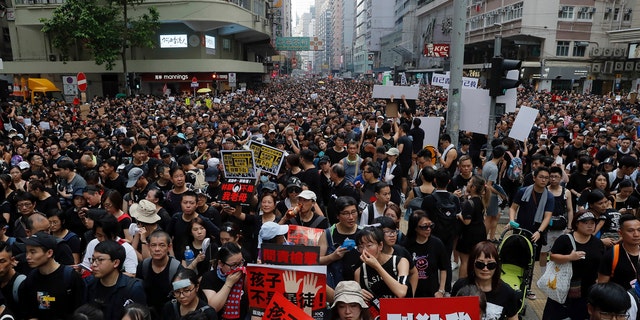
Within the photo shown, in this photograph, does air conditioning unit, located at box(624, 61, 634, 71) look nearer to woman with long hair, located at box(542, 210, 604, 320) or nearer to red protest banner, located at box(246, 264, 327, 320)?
woman with long hair, located at box(542, 210, 604, 320)

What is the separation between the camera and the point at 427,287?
4176 mm

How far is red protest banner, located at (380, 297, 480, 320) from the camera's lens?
2.85 metres

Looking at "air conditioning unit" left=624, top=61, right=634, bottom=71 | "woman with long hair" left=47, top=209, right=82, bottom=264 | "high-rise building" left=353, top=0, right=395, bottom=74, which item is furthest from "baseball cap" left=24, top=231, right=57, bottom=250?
"high-rise building" left=353, top=0, right=395, bottom=74

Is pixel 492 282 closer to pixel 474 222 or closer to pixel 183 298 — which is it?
pixel 474 222

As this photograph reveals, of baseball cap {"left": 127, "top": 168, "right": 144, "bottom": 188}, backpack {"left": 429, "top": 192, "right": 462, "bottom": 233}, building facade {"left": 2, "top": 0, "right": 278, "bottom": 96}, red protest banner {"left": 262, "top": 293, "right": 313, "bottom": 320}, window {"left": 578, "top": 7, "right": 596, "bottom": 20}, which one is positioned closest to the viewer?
red protest banner {"left": 262, "top": 293, "right": 313, "bottom": 320}

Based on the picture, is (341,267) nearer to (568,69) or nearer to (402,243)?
(402,243)

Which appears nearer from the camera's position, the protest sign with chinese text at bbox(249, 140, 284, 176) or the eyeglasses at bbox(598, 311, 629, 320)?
the eyeglasses at bbox(598, 311, 629, 320)

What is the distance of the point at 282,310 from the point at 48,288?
2.00 metres

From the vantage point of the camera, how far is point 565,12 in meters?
41.3

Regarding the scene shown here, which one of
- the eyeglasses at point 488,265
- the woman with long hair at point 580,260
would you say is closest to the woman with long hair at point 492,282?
the eyeglasses at point 488,265

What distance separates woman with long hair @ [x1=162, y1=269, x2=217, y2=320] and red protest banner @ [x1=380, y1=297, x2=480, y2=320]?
1.29m

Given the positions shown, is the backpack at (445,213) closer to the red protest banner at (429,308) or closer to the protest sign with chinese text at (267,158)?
the red protest banner at (429,308)

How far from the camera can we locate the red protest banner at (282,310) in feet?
9.78

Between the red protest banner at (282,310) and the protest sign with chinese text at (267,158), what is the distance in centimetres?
358
